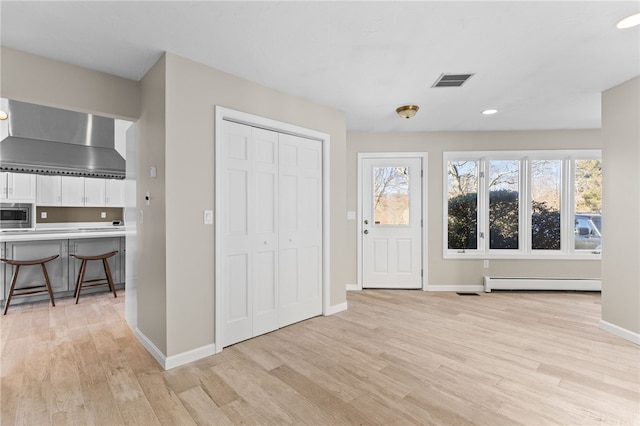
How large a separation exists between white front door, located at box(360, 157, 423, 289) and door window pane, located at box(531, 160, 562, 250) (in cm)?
174

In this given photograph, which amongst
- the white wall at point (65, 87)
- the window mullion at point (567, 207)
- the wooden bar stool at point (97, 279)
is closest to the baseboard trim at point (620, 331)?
the window mullion at point (567, 207)

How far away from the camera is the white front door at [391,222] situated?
479cm

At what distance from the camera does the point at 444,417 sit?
5.81 feet

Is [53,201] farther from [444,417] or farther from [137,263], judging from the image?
[444,417]

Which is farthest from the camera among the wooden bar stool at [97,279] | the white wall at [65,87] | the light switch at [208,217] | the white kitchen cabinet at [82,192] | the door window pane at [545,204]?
the white kitchen cabinet at [82,192]

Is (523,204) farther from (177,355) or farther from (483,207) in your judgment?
(177,355)

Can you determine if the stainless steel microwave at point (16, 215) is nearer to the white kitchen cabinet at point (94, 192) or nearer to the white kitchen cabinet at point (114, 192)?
the white kitchen cabinet at point (94, 192)

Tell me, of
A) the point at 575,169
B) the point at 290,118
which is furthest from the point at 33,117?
the point at 575,169

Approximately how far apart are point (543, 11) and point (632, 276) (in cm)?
264

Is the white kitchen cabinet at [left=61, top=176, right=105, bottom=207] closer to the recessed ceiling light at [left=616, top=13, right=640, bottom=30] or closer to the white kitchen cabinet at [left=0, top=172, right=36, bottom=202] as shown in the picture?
the white kitchen cabinet at [left=0, top=172, right=36, bottom=202]

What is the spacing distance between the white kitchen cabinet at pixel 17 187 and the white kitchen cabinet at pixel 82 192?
43cm

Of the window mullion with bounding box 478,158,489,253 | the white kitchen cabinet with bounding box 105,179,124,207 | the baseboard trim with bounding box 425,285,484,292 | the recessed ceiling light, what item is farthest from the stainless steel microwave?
the recessed ceiling light

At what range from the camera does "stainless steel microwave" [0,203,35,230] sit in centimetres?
511

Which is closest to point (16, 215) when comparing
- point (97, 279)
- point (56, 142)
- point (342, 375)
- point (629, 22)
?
point (56, 142)
